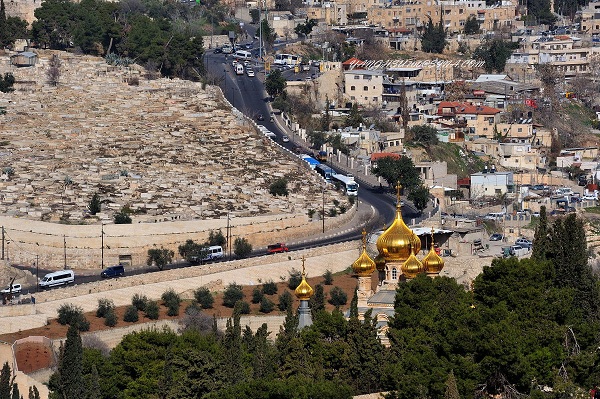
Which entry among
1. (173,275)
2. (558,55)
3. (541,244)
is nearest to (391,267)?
(541,244)

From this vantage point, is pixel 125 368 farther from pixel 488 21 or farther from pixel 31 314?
pixel 488 21

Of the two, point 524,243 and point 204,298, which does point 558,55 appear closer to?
point 524,243

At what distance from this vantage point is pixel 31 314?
277 ft

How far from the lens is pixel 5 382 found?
72.6m

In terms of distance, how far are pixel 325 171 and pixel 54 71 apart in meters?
19.5

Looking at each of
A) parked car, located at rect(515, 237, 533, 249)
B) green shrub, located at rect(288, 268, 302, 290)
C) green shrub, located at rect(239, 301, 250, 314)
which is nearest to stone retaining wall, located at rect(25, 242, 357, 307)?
green shrub, located at rect(288, 268, 302, 290)

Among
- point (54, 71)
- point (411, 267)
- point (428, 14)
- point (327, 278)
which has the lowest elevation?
point (327, 278)

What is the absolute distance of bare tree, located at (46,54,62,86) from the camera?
120812 mm

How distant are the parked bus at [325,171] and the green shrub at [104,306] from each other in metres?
21.3

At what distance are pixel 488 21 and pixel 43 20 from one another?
36.7 metres

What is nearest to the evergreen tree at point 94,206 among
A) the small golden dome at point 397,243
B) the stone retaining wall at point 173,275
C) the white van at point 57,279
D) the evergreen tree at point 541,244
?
the stone retaining wall at point 173,275

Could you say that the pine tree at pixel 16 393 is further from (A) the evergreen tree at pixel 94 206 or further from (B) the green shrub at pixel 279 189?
(B) the green shrub at pixel 279 189

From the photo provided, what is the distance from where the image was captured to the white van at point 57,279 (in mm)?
88375

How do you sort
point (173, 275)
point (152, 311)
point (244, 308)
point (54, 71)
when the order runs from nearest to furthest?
1. point (152, 311)
2. point (244, 308)
3. point (173, 275)
4. point (54, 71)
